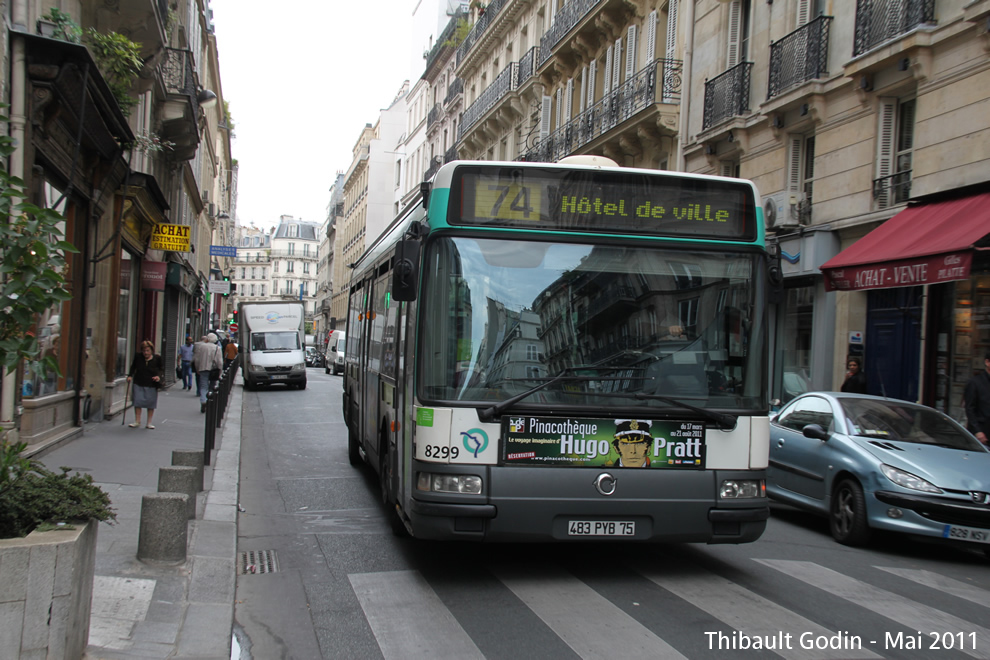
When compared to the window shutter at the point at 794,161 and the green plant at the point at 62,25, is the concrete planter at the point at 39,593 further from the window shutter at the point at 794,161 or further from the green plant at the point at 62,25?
the window shutter at the point at 794,161

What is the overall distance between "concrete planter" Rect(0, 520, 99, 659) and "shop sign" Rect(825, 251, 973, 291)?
11.1m

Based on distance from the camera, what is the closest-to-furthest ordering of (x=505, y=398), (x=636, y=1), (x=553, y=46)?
(x=505, y=398) < (x=636, y=1) < (x=553, y=46)

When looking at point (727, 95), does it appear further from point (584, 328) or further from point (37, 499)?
point (37, 499)

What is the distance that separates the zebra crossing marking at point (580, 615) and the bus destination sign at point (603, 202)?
242 centimetres

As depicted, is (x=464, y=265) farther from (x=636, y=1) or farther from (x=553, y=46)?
(x=553, y=46)

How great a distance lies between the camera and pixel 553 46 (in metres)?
29.5

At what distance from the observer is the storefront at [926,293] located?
12.3 m

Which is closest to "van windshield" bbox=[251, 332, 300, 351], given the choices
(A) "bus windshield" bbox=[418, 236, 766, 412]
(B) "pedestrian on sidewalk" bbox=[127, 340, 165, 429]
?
(B) "pedestrian on sidewalk" bbox=[127, 340, 165, 429]

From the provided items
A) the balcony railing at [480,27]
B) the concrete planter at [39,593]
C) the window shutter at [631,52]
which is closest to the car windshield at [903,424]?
the concrete planter at [39,593]

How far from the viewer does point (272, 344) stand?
30.8 m

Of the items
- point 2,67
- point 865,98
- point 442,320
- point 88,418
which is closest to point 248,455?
point 88,418

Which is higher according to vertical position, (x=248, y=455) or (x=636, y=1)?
(x=636, y=1)

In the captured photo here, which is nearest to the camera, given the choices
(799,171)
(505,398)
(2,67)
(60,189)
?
(505,398)

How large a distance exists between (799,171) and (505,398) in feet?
46.8
